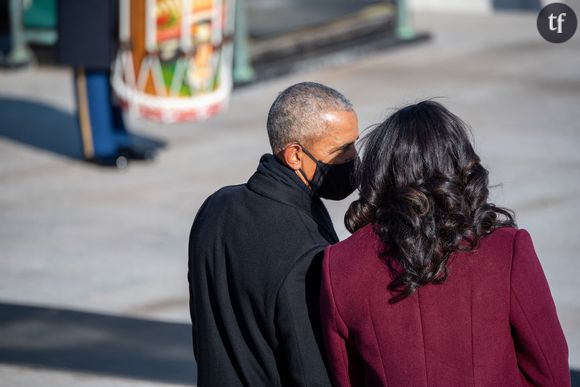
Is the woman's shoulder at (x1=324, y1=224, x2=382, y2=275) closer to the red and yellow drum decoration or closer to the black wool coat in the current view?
the black wool coat

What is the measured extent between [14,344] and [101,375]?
591 millimetres

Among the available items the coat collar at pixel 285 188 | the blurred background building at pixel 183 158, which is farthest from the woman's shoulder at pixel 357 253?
the blurred background building at pixel 183 158

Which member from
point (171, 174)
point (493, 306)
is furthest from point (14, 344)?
point (493, 306)

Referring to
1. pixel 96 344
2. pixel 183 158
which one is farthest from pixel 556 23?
pixel 96 344

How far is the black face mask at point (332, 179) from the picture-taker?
259 cm

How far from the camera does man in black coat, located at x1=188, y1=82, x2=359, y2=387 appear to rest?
249 cm

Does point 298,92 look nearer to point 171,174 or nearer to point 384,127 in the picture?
point 384,127

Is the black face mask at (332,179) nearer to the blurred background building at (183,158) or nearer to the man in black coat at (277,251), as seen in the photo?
the man in black coat at (277,251)

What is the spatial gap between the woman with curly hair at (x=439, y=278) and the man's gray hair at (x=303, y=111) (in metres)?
0.27

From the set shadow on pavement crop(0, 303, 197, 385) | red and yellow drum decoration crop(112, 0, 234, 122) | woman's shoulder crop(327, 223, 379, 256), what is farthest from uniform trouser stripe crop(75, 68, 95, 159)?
woman's shoulder crop(327, 223, 379, 256)

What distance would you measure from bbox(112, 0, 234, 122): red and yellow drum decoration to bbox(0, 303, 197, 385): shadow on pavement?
2157 mm

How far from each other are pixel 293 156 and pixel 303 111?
113 millimetres

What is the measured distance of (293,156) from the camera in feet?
8.52

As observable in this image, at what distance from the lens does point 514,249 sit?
2.23 metres
